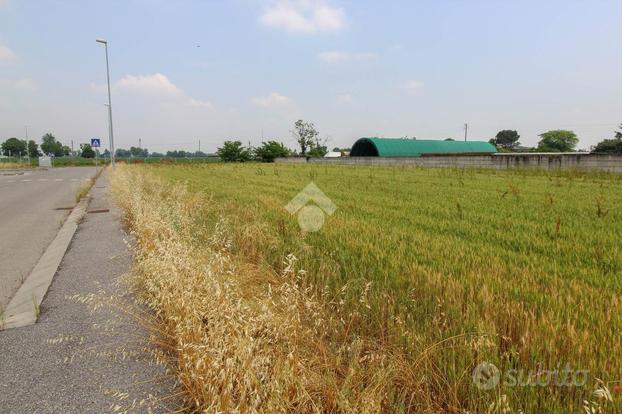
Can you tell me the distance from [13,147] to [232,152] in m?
113

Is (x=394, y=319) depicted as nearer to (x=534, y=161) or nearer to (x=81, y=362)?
(x=81, y=362)

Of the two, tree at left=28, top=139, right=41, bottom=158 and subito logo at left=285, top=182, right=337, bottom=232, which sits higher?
tree at left=28, top=139, right=41, bottom=158

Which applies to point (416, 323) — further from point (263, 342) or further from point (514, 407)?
point (263, 342)

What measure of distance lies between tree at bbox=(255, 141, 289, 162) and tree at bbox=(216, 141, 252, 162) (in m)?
2.59

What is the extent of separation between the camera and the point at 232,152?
2467 inches

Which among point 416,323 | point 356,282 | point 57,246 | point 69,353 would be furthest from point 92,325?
point 57,246

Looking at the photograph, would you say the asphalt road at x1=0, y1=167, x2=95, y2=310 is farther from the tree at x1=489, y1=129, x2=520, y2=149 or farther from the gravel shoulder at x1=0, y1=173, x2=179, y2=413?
the tree at x1=489, y1=129, x2=520, y2=149

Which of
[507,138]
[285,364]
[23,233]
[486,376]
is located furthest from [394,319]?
[507,138]

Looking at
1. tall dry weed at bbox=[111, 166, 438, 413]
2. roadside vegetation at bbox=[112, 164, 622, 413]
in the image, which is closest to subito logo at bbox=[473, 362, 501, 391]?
roadside vegetation at bbox=[112, 164, 622, 413]

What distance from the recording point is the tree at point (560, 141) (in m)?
95.1

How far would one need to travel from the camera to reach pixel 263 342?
214 centimetres

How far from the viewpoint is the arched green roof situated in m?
47.0

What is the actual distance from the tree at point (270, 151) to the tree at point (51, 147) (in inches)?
5189

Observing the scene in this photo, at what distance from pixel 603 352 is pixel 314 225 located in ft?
14.4
